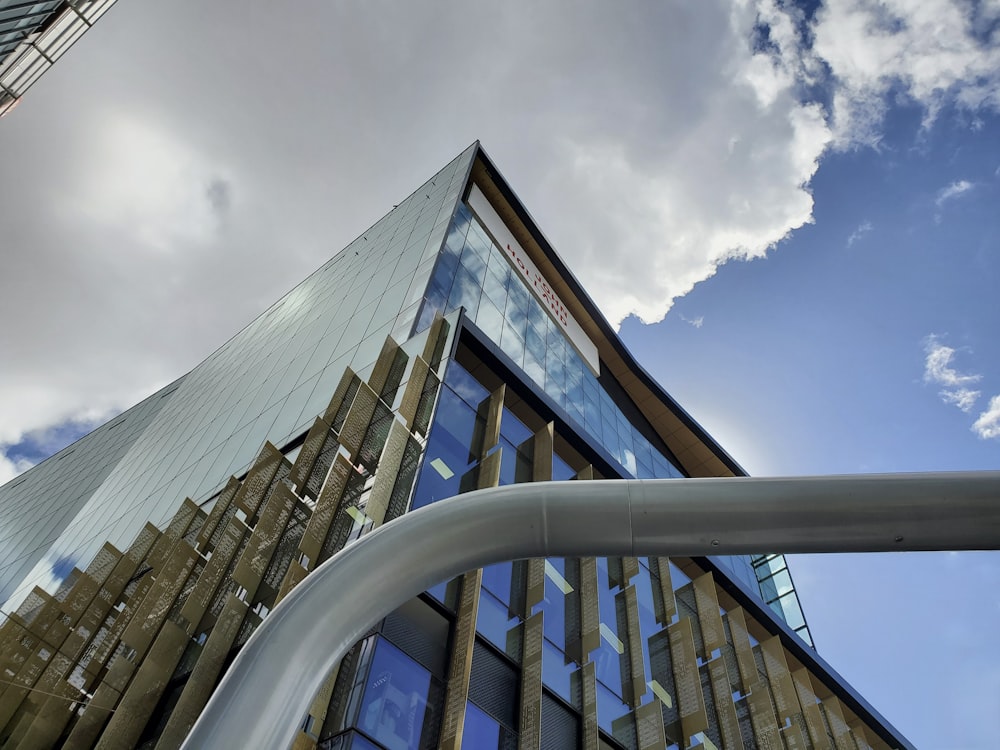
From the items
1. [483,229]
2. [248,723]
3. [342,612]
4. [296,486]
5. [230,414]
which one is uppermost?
[483,229]

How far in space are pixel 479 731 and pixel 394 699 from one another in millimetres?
1915

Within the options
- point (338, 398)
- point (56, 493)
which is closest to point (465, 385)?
point (338, 398)

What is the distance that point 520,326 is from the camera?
22.2 metres

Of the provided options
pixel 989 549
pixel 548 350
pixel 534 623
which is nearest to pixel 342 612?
pixel 989 549

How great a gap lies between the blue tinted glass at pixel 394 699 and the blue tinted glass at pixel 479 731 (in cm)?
95

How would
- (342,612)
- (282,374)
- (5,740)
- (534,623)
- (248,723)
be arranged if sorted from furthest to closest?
1. (282,374)
2. (534,623)
3. (5,740)
4. (342,612)
5. (248,723)

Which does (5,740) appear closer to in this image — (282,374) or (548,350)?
(282,374)

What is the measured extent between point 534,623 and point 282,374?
44.6 ft

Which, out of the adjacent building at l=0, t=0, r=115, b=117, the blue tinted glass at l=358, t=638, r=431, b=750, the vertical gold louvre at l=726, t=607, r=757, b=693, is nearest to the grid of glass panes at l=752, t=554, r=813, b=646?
the vertical gold louvre at l=726, t=607, r=757, b=693

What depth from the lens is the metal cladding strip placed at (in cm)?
245

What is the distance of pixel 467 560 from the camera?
105 inches

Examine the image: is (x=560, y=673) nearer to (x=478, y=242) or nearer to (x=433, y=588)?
(x=433, y=588)

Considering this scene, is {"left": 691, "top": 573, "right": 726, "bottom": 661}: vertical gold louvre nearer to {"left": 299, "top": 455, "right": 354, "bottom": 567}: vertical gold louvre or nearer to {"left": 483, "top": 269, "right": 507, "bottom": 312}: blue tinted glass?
{"left": 483, "top": 269, "right": 507, "bottom": 312}: blue tinted glass

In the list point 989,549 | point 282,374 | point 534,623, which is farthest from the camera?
point 282,374
